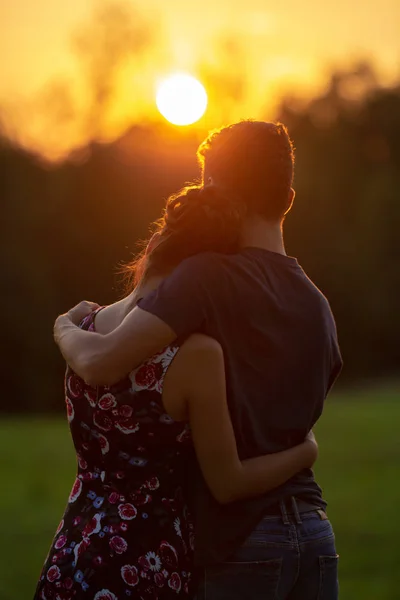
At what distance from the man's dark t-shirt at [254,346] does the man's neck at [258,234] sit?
0.09ft

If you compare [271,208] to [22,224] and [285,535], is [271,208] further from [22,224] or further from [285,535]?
[22,224]

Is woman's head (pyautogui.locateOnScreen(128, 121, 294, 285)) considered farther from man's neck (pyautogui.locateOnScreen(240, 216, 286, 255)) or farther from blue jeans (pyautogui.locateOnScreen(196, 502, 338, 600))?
blue jeans (pyautogui.locateOnScreen(196, 502, 338, 600))

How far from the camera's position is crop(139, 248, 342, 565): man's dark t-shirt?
6.90 feet

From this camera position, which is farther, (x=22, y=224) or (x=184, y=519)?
(x=22, y=224)

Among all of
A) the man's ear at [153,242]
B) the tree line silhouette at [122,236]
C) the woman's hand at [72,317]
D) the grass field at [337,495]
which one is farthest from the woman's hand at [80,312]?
the tree line silhouette at [122,236]

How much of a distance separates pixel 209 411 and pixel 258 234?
416mm

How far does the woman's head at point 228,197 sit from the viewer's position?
7.23 feet

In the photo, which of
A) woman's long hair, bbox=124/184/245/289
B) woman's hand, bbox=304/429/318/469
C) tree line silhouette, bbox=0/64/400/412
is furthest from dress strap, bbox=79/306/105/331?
tree line silhouette, bbox=0/64/400/412

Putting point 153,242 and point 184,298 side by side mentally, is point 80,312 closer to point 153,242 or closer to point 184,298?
point 153,242

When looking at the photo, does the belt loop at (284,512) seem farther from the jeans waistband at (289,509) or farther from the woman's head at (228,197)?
the woman's head at (228,197)

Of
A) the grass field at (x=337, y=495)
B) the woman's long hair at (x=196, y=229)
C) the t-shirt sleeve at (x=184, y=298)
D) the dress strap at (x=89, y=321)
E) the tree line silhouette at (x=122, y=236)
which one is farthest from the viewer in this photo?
the tree line silhouette at (x=122, y=236)

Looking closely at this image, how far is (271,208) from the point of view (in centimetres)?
227

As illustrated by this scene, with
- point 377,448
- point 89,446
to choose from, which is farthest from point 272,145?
point 377,448

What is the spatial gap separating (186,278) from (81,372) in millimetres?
299
